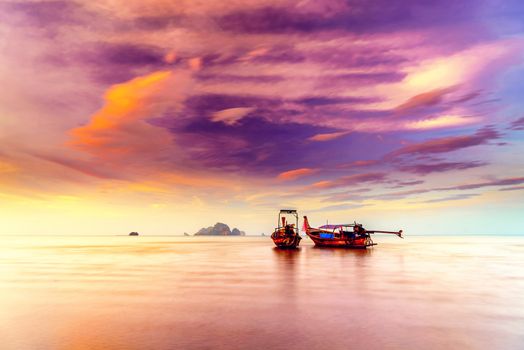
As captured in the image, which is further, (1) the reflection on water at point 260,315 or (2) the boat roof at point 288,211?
(2) the boat roof at point 288,211

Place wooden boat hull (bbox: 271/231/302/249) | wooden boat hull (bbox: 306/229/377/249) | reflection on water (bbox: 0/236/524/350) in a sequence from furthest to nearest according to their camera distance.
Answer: wooden boat hull (bbox: 306/229/377/249) → wooden boat hull (bbox: 271/231/302/249) → reflection on water (bbox: 0/236/524/350)

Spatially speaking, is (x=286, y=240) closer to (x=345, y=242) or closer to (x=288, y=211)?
(x=288, y=211)

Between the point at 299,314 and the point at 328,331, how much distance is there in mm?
3353

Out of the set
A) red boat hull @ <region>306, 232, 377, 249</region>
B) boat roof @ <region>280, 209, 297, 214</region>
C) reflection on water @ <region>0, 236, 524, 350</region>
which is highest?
boat roof @ <region>280, 209, 297, 214</region>

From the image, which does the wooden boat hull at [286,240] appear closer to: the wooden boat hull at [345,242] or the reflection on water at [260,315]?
the wooden boat hull at [345,242]

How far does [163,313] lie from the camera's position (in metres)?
19.9

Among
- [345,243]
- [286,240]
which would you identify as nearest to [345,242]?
[345,243]

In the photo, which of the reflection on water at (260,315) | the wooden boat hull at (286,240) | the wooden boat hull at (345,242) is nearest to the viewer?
the reflection on water at (260,315)

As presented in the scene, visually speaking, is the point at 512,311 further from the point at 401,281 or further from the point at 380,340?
the point at 401,281

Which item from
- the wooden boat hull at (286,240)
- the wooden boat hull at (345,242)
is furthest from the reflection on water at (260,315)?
the wooden boat hull at (345,242)

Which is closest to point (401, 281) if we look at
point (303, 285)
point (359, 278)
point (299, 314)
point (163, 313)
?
point (359, 278)

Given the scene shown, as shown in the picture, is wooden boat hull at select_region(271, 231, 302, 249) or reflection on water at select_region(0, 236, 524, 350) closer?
reflection on water at select_region(0, 236, 524, 350)

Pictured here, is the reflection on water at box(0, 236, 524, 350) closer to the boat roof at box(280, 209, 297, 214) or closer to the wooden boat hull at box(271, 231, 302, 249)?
the boat roof at box(280, 209, 297, 214)

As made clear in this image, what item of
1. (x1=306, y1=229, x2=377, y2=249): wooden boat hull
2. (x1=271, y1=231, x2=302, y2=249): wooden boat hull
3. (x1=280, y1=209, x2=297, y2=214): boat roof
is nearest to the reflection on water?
(x1=280, y1=209, x2=297, y2=214): boat roof
